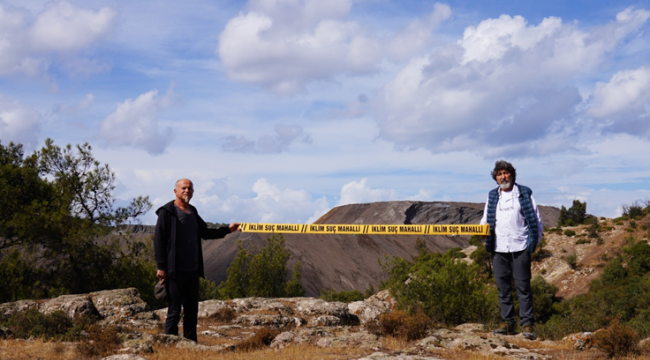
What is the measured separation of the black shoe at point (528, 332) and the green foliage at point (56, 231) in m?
20.1

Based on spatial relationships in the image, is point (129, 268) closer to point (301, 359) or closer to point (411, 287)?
point (411, 287)

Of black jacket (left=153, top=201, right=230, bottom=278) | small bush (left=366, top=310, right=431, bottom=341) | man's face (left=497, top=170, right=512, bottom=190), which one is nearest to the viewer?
black jacket (left=153, top=201, right=230, bottom=278)

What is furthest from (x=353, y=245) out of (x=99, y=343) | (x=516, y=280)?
(x=99, y=343)

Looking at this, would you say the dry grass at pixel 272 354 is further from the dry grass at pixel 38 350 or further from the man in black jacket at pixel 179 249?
the dry grass at pixel 38 350

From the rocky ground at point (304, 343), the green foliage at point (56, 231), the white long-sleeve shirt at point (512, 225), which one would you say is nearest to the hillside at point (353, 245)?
the green foliage at point (56, 231)

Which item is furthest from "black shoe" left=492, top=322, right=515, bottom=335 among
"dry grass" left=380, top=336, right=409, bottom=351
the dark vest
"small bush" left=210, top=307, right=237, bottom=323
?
"small bush" left=210, top=307, right=237, bottom=323

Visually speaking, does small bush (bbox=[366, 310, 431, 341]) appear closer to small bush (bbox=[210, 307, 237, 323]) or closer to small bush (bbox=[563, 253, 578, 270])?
small bush (bbox=[210, 307, 237, 323])

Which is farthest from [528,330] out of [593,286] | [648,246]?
[648,246]

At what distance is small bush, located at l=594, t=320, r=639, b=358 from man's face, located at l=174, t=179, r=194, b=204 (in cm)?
610

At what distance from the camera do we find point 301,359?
6832mm

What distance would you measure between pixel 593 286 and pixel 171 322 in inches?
1666

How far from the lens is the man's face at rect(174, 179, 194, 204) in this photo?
7.75 m

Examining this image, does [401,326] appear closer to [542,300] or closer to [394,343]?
[394,343]

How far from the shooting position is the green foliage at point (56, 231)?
2255 centimetres
